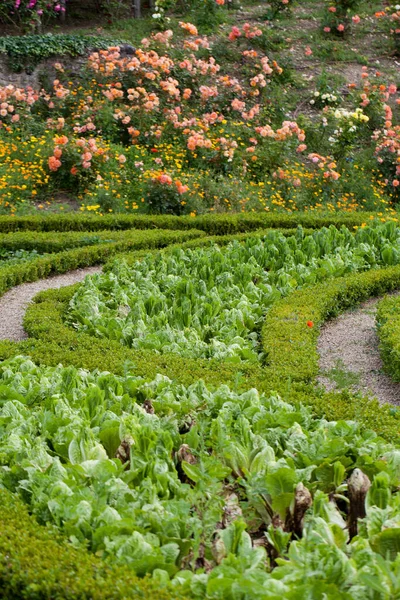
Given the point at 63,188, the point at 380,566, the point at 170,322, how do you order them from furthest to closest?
the point at 63,188
the point at 170,322
the point at 380,566

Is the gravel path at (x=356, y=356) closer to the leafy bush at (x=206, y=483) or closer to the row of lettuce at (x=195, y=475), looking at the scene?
the row of lettuce at (x=195, y=475)

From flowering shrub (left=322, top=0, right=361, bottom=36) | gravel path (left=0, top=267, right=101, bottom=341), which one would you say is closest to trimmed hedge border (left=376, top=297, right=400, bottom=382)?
gravel path (left=0, top=267, right=101, bottom=341)

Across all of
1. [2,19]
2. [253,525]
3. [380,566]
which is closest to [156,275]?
[253,525]

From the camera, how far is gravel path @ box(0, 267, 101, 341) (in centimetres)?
689

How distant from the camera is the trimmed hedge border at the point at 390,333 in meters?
5.73

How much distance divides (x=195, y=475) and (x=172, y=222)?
294 inches

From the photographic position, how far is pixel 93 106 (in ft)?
45.4

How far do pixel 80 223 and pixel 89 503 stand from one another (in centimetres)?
774

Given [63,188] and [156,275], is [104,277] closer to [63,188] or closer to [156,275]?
[156,275]

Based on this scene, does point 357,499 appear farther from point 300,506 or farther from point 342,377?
point 342,377

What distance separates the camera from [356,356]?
6266 mm

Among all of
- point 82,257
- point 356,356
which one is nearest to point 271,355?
point 356,356

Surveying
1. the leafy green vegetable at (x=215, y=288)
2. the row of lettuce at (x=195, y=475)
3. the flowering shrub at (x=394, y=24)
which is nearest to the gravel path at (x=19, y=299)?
the leafy green vegetable at (x=215, y=288)

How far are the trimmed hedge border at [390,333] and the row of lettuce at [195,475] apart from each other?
2.03 feet
